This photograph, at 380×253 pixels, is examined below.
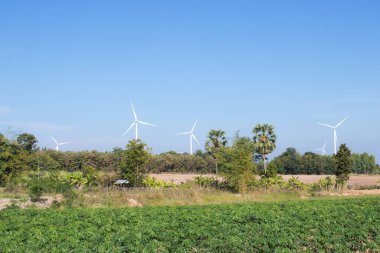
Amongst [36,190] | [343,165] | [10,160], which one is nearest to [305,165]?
[343,165]

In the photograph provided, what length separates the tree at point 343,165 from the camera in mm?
48844

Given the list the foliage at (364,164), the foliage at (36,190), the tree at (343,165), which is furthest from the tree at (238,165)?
the foliage at (364,164)

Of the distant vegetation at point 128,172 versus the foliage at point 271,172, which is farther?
the foliage at point 271,172

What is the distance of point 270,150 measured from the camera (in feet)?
211

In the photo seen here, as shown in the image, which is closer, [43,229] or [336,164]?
[43,229]

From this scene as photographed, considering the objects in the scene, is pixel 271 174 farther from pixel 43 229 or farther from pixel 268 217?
pixel 43 229

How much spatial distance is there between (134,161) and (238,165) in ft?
29.4

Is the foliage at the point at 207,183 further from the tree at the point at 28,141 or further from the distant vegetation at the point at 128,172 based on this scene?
the tree at the point at 28,141

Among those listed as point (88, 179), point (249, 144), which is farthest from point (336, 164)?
point (88, 179)

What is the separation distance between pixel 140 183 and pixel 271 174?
19.2 meters

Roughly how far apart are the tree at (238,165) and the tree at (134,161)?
702cm

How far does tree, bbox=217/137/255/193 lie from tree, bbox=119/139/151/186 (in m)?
7.02

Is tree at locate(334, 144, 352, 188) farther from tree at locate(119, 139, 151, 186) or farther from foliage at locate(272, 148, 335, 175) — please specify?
foliage at locate(272, 148, 335, 175)

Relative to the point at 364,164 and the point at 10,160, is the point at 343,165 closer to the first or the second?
the point at 10,160
